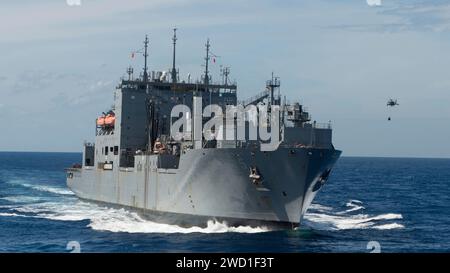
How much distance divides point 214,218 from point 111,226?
278 inches

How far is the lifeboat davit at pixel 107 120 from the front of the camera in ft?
174

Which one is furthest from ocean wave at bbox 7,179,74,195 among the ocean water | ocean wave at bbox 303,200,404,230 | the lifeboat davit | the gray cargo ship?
ocean wave at bbox 303,200,404,230

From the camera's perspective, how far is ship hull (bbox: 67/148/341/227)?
34750mm

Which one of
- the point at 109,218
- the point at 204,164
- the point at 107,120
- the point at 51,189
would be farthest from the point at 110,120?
the point at 51,189

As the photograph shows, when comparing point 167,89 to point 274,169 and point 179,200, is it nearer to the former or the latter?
point 179,200

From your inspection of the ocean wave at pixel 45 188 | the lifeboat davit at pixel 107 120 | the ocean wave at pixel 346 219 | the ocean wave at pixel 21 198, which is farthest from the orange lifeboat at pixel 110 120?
the ocean wave at pixel 346 219

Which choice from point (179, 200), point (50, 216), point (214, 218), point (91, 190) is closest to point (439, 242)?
point (214, 218)

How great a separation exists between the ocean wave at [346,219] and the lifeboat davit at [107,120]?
17.0 m

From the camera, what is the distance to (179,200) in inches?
1543

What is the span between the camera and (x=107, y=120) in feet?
177

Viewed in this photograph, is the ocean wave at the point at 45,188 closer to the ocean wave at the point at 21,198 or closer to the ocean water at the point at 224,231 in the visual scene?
the ocean wave at the point at 21,198

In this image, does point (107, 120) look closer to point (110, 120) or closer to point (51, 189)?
point (110, 120)

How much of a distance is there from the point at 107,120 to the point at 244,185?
21.6m

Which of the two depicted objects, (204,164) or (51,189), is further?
(51,189)
